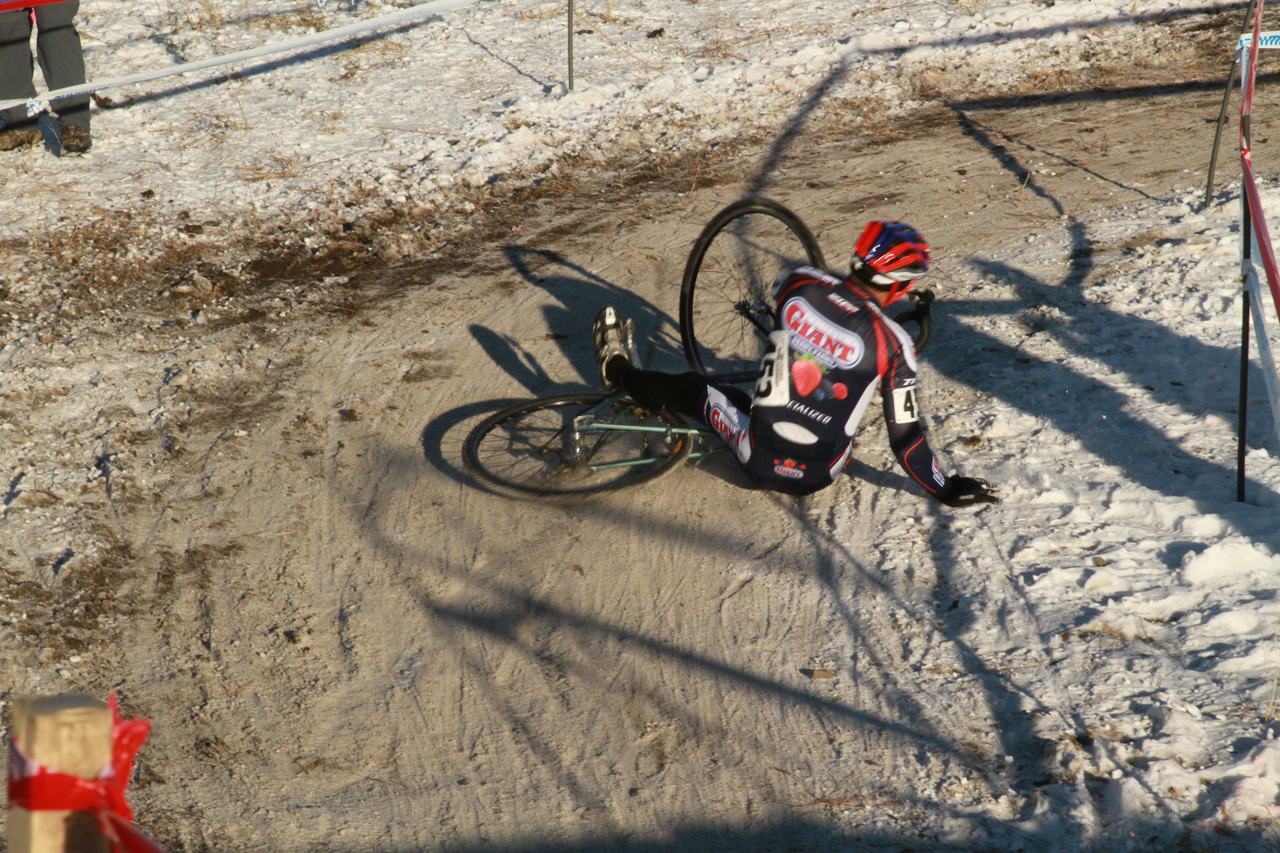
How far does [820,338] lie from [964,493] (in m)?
1.02

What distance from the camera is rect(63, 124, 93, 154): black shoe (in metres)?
9.40

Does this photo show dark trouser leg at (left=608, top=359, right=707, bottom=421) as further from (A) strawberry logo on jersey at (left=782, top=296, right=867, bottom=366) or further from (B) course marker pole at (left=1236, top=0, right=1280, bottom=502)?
(B) course marker pole at (left=1236, top=0, right=1280, bottom=502)

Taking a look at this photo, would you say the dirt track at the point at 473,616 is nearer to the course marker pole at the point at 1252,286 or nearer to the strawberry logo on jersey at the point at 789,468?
the strawberry logo on jersey at the point at 789,468

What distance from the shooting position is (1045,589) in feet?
16.0

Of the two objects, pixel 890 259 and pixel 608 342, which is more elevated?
pixel 890 259

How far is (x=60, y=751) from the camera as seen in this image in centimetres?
184

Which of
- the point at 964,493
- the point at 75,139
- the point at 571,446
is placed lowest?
the point at 964,493

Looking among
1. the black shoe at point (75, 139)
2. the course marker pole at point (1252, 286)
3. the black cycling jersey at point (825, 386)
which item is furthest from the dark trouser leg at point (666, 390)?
the black shoe at point (75, 139)

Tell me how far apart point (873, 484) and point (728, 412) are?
2.92ft

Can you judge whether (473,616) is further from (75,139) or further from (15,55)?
(15,55)

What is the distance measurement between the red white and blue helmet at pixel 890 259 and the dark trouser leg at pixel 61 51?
7215mm

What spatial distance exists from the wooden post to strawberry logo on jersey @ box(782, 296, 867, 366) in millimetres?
3772

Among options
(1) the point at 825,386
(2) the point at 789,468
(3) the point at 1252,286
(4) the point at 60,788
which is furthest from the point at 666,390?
(4) the point at 60,788

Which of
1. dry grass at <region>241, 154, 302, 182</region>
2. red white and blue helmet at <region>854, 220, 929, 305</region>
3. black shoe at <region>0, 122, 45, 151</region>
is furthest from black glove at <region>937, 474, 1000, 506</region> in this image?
black shoe at <region>0, 122, 45, 151</region>
